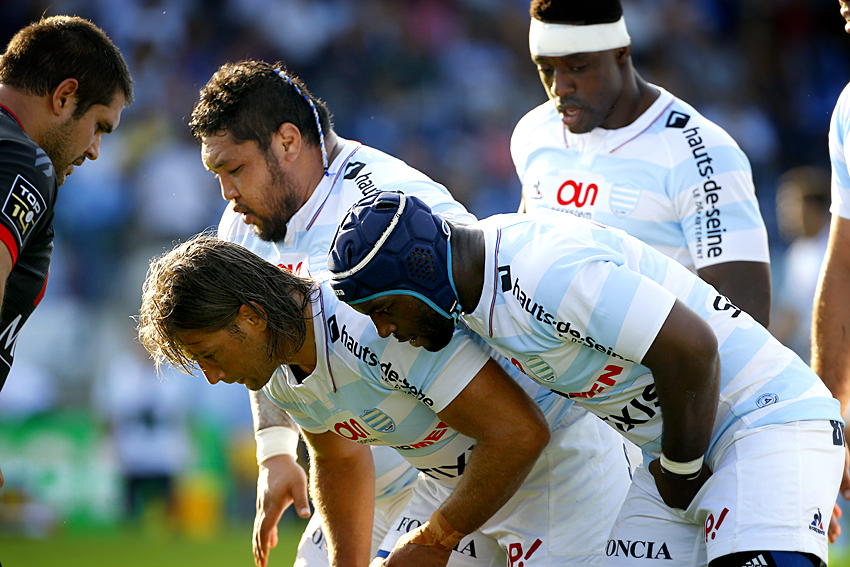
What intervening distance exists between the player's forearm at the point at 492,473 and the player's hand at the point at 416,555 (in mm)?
126

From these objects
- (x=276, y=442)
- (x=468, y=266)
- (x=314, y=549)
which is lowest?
(x=314, y=549)

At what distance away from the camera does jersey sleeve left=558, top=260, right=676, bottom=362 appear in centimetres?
366

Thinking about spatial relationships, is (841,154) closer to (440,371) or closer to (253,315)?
(440,371)

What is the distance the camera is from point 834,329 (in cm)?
504

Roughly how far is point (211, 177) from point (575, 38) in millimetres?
7871

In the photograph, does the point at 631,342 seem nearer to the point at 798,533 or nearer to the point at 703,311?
the point at 703,311

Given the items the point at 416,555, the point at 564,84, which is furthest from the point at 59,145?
the point at 564,84

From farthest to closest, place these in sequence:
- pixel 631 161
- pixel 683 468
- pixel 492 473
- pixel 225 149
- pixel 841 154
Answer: pixel 631 161, pixel 225 149, pixel 841 154, pixel 492 473, pixel 683 468

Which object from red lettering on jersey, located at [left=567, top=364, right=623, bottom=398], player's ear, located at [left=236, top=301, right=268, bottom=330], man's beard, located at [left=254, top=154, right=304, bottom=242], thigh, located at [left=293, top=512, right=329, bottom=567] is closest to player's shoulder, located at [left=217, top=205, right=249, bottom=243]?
man's beard, located at [left=254, top=154, right=304, bottom=242]

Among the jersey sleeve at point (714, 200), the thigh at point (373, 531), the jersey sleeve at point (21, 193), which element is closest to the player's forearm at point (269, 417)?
the thigh at point (373, 531)

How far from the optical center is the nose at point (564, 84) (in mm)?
5574

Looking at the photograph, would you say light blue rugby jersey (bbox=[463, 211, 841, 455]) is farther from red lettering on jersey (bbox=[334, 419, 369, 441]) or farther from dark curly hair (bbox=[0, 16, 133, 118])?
dark curly hair (bbox=[0, 16, 133, 118])

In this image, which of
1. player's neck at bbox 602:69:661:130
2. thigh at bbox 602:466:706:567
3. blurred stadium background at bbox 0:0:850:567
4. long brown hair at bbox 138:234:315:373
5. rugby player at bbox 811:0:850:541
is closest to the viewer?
long brown hair at bbox 138:234:315:373

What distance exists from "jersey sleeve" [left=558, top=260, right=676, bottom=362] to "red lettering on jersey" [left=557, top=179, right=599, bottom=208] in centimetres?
184
